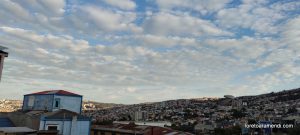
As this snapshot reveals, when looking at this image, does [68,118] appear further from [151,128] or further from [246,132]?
[246,132]

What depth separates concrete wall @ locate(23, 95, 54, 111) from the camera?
33750mm

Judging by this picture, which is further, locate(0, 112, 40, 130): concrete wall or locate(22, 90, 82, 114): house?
locate(22, 90, 82, 114): house

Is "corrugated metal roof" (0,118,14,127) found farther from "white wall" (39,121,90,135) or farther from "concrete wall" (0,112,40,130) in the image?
"white wall" (39,121,90,135)

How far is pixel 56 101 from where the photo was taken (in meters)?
33.7

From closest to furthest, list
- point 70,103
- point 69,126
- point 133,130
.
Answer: point 69,126, point 70,103, point 133,130

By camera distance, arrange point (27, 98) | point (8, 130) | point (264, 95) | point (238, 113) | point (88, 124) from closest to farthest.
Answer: point (8, 130) < point (88, 124) < point (27, 98) < point (238, 113) < point (264, 95)

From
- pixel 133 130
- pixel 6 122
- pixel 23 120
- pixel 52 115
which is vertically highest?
pixel 52 115

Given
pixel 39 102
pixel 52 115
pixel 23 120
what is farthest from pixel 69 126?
pixel 39 102

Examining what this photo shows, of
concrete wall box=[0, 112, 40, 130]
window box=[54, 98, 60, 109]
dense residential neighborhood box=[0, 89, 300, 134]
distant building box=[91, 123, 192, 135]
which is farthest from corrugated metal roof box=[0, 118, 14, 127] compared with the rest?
dense residential neighborhood box=[0, 89, 300, 134]

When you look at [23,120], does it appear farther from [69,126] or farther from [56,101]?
[69,126]

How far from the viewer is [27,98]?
38688 millimetres

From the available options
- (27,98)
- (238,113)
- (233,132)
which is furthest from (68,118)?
(238,113)

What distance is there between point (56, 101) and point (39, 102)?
3173mm

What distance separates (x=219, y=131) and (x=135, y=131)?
133ft
